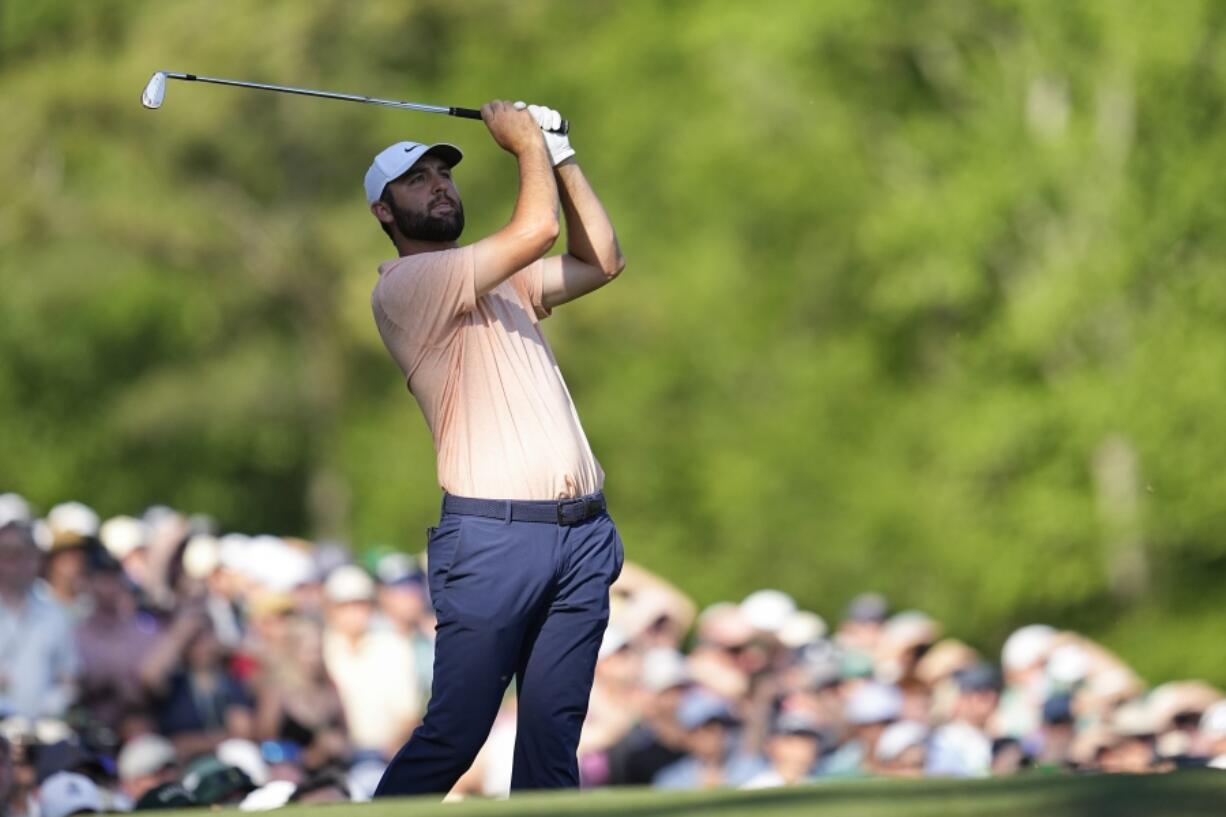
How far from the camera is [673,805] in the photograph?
491 cm

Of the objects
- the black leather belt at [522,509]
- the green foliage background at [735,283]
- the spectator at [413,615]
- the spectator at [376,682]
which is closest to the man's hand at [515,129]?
the black leather belt at [522,509]

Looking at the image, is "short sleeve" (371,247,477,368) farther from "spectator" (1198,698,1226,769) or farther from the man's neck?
"spectator" (1198,698,1226,769)

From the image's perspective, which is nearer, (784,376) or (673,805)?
(673,805)

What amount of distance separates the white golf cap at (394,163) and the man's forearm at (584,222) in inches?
11.7

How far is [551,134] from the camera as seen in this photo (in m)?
6.23

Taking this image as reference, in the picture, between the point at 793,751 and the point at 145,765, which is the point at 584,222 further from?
the point at 793,751

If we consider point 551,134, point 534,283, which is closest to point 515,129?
point 551,134

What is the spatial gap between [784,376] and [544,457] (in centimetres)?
1961

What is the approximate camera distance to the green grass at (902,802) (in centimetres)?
455

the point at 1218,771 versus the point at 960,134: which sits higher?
the point at 960,134

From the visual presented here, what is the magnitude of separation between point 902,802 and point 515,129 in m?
2.14

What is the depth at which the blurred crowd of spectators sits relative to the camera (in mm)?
8992

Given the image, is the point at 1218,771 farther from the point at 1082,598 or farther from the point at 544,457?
the point at 1082,598

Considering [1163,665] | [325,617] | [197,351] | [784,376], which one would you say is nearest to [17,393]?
[197,351]
